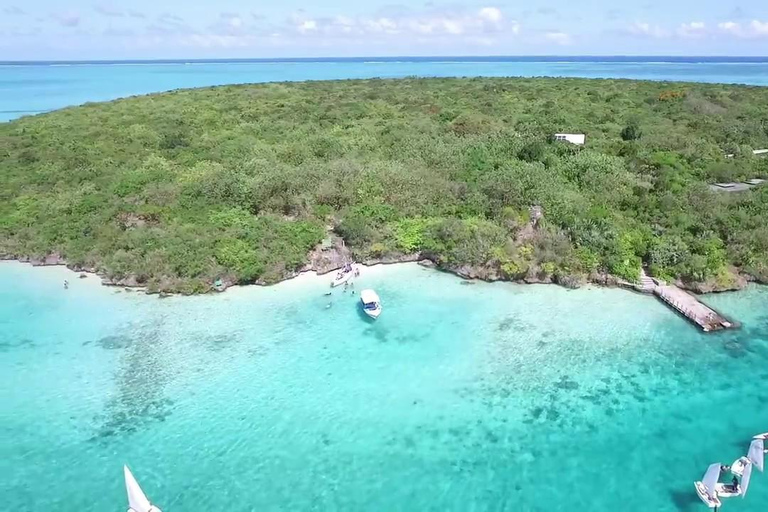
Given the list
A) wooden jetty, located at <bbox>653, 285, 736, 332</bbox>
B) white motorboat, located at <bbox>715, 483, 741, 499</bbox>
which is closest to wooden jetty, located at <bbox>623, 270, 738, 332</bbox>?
wooden jetty, located at <bbox>653, 285, 736, 332</bbox>

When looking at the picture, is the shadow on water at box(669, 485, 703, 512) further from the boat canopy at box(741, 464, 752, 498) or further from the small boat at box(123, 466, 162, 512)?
the small boat at box(123, 466, 162, 512)

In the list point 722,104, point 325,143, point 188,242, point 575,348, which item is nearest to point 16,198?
point 188,242

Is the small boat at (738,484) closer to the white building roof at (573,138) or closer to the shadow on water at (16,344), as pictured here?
the shadow on water at (16,344)

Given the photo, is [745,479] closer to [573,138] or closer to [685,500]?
[685,500]

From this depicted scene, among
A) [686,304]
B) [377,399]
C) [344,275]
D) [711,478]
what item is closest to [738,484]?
[711,478]

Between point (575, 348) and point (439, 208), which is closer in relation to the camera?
point (575, 348)

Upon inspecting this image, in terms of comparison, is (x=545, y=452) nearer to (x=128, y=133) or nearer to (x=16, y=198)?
(x=16, y=198)

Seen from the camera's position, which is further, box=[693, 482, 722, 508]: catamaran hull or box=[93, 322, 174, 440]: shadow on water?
box=[93, 322, 174, 440]: shadow on water
